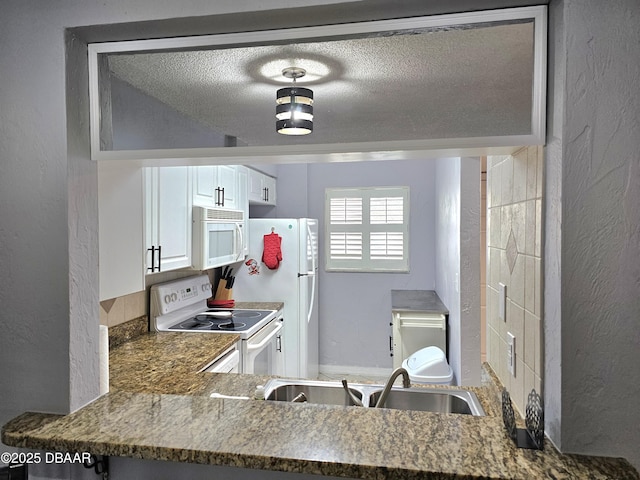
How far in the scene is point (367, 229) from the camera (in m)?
4.62

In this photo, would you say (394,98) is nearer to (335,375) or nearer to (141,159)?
(141,159)

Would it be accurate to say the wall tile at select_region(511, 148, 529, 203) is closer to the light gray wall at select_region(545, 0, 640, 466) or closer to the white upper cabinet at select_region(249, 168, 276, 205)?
the light gray wall at select_region(545, 0, 640, 466)

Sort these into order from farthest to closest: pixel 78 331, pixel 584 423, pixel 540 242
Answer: pixel 78 331
pixel 540 242
pixel 584 423

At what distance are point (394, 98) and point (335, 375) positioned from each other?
3.94 meters

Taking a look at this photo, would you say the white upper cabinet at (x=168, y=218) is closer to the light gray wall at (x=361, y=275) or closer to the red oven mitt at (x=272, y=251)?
the red oven mitt at (x=272, y=251)

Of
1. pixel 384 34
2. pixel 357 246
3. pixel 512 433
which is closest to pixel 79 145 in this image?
pixel 384 34

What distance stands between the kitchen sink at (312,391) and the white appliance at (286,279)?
77.6 inches

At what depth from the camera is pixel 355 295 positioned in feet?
15.3

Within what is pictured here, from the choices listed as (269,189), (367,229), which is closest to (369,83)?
(269,189)

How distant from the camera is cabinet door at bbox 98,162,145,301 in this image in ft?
5.48

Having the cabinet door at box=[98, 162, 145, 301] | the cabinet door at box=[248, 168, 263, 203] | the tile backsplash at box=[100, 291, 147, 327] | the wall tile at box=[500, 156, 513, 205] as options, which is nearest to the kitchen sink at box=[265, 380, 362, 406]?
the cabinet door at box=[98, 162, 145, 301]

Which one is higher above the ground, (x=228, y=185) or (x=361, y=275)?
(x=228, y=185)

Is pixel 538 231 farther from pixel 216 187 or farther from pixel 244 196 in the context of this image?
pixel 244 196

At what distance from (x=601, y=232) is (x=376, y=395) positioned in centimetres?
114
